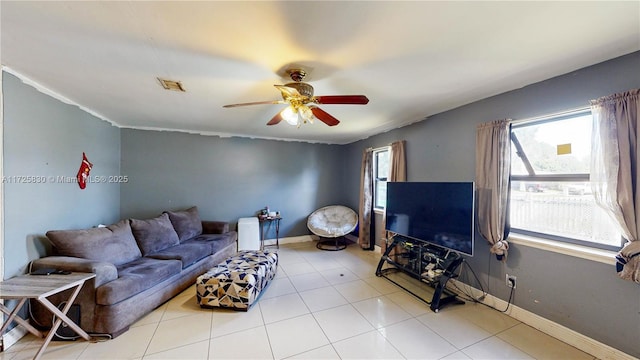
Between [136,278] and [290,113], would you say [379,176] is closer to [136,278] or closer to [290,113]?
[290,113]

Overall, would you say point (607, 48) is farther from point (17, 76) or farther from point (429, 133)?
point (17, 76)

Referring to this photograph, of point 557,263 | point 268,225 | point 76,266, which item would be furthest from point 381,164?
point 76,266

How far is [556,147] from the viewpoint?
219cm

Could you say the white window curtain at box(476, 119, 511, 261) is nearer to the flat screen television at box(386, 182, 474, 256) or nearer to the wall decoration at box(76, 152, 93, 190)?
the flat screen television at box(386, 182, 474, 256)

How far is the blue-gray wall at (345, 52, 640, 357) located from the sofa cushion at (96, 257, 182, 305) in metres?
3.60

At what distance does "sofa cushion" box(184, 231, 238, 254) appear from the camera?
351 cm

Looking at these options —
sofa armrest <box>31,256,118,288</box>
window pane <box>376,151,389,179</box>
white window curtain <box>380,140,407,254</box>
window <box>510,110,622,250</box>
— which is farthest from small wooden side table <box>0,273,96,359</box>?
window pane <box>376,151,389,179</box>

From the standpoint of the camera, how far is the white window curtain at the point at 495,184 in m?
2.44

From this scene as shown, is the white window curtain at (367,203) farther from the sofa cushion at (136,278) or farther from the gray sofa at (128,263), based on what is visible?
the sofa cushion at (136,278)

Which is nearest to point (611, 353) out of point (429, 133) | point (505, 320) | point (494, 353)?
point (505, 320)

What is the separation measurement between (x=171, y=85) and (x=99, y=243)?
186 cm

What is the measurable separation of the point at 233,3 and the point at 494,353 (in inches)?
123

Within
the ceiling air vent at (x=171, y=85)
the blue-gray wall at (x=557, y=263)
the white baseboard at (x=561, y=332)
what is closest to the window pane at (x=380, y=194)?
the blue-gray wall at (x=557, y=263)

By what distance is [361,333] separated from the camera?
7.01ft
